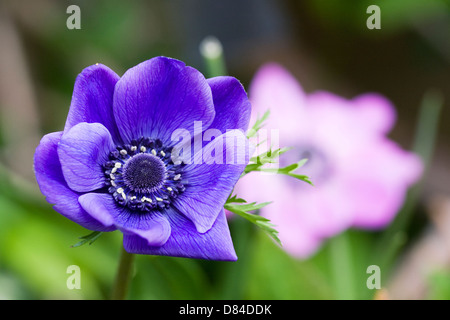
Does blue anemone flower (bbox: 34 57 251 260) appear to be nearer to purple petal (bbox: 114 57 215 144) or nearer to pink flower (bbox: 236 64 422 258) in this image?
purple petal (bbox: 114 57 215 144)

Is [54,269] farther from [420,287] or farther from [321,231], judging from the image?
[420,287]

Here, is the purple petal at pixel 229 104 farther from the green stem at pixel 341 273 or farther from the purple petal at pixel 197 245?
the green stem at pixel 341 273

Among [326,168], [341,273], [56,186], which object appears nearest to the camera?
[56,186]

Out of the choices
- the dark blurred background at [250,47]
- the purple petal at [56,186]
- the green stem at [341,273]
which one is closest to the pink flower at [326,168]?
the green stem at [341,273]

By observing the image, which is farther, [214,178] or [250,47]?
[250,47]

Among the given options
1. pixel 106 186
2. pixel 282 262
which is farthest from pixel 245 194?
pixel 106 186

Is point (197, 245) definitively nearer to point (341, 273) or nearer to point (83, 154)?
point (83, 154)

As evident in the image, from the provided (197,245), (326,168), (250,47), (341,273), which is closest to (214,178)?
(197,245)
